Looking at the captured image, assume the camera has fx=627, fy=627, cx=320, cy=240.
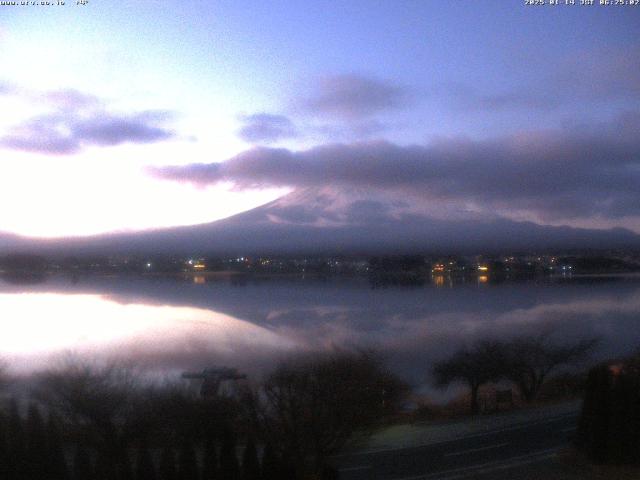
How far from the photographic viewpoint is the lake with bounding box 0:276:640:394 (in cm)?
782

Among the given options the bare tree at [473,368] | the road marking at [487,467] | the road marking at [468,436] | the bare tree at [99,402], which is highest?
the bare tree at [99,402]

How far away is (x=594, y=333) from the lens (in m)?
9.55

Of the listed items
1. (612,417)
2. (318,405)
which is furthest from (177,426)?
(612,417)

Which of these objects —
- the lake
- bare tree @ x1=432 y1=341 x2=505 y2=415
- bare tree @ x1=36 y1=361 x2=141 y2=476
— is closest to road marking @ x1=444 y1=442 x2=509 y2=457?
bare tree @ x1=432 y1=341 x2=505 y2=415

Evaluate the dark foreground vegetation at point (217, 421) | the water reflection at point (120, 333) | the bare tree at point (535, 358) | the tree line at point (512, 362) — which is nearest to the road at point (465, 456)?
the dark foreground vegetation at point (217, 421)

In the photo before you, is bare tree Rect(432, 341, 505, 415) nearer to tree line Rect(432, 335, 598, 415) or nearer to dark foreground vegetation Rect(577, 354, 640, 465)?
tree line Rect(432, 335, 598, 415)

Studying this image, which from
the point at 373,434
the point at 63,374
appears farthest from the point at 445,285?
the point at 63,374

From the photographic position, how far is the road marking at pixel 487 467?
16.8 ft

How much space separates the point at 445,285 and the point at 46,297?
7.70 metres


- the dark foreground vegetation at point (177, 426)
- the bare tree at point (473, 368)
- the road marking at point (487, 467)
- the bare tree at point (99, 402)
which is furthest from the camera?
the bare tree at point (473, 368)

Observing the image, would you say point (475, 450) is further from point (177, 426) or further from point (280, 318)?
point (280, 318)

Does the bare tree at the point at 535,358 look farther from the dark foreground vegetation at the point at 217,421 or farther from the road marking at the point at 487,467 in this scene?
the road marking at the point at 487,467

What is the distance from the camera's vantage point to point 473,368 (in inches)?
323

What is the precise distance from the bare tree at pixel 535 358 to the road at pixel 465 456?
5.45 ft
